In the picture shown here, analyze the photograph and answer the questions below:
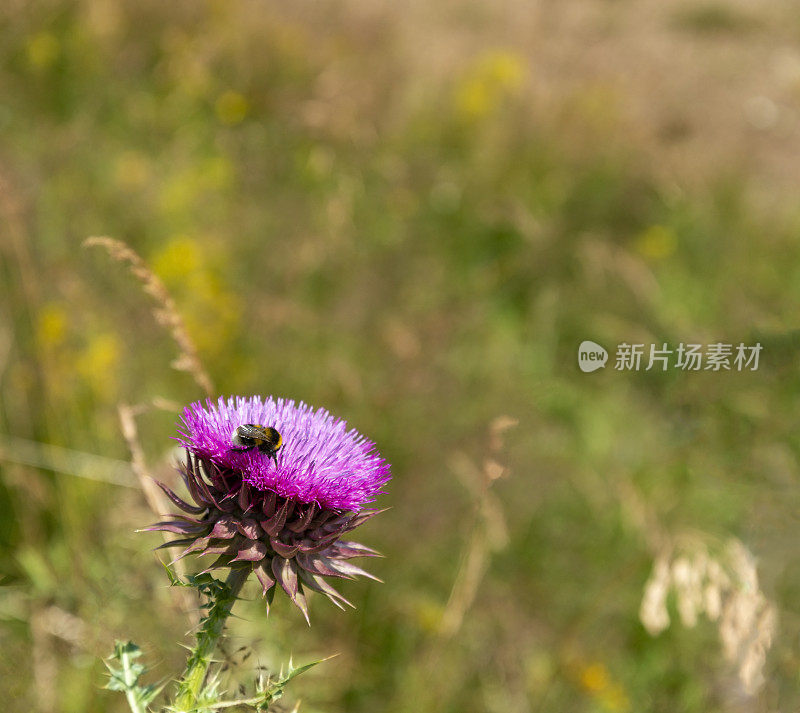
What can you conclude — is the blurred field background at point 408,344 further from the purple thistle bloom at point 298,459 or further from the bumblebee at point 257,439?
the bumblebee at point 257,439

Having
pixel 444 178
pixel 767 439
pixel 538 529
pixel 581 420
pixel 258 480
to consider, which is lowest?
pixel 258 480

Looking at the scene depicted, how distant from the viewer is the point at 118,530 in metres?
3.62

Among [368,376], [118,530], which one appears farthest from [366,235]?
[118,530]

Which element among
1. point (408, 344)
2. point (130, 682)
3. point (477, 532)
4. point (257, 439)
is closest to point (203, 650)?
point (130, 682)

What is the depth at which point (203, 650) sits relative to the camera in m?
1.73

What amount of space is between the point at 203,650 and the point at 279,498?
362 mm

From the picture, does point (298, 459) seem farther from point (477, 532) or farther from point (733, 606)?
point (477, 532)

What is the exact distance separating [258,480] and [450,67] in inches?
328

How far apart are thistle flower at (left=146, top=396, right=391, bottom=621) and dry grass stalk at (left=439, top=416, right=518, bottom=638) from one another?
2.81 feet

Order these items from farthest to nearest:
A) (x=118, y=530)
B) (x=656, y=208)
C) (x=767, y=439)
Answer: (x=656, y=208) < (x=767, y=439) < (x=118, y=530)

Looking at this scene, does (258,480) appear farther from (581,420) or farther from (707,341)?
(581,420)

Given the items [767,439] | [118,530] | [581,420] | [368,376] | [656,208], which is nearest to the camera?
[118,530]

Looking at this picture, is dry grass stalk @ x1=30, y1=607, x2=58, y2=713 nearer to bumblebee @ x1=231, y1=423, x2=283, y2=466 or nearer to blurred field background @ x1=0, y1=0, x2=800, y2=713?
blurred field background @ x1=0, y1=0, x2=800, y2=713

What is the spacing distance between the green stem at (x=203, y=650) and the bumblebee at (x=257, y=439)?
1.01 feet
